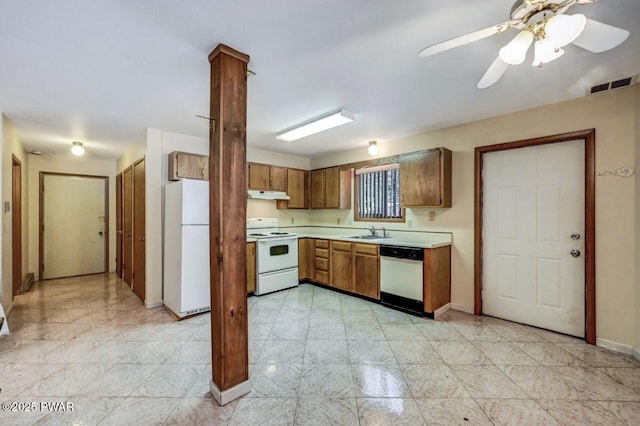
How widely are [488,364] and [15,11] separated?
398 centimetres

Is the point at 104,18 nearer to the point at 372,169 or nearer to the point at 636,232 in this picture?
the point at 372,169

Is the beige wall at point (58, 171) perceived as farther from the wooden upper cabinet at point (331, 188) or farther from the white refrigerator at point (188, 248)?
the wooden upper cabinet at point (331, 188)

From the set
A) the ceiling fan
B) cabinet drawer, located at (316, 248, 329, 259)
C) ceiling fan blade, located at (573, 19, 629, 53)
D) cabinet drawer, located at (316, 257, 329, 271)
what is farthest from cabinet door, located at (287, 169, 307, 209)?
ceiling fan blade, located at (573, 19, 629, 53)

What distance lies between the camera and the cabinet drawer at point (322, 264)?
4520 millimetres

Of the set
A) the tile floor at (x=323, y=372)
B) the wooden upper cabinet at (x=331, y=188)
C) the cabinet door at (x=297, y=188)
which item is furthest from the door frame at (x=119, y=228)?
the wooden upper cabinet at (x=331, y=188)

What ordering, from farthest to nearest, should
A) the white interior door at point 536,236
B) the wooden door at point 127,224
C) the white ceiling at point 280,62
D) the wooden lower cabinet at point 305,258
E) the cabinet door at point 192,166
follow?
the wooden lower cabinet at point 305,258 → the wooden door at point 127,224 → the cabinet door at point 192,166 → the white interior door at point 536,236 → the white ceiling at point 280,62

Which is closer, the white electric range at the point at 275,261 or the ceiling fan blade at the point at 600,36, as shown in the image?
the ceiling fan blade at the point at 600,36

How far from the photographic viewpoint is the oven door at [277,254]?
13.7ft

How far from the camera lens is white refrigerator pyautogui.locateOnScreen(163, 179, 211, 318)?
3.21m

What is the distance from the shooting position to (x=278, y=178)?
4.96 m

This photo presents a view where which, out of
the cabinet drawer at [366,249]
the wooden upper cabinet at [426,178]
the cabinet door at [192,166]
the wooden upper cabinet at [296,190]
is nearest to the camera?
the wooden upper cabinet at [426,178]

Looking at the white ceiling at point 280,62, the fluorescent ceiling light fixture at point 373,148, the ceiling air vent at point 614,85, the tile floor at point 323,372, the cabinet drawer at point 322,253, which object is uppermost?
the white ceiling at point 280,62

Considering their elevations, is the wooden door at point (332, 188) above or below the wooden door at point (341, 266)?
above

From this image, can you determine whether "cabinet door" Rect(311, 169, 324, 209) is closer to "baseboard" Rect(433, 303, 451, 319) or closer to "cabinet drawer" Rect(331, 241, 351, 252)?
"cabinet drawer" Rect(331, 241, 351, 252)
